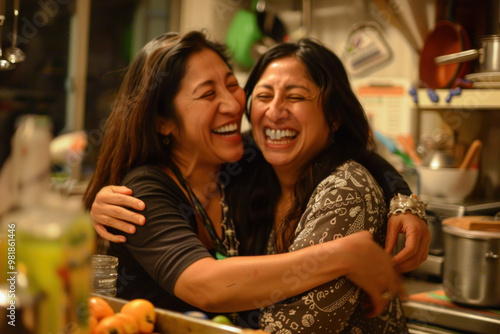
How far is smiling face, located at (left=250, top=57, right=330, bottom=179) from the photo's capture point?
138 centimetres

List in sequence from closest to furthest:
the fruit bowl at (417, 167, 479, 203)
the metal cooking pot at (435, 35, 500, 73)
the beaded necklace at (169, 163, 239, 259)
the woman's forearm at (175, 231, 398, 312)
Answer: the woman's forearm at (175, 231, 398, 312) → the beaded necklace at (169, 163, 239, 259) → the metal cooking pot at (435, 35, 500, 73) → the fruit bowl at (417, 167, 479, 203)

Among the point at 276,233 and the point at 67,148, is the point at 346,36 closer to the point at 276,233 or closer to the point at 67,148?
the point at 276,233

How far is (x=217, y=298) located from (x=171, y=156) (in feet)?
1.82

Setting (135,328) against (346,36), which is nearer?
(135,328)

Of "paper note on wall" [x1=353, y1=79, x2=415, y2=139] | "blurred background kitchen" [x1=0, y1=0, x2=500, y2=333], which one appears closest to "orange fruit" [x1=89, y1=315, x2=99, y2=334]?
"blurred background kitchen" [x1=0, y1=0, x2=500, y2=333]

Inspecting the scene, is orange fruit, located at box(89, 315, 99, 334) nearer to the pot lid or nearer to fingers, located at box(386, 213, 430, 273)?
fingers, located at box(386, 213, 430, 273)

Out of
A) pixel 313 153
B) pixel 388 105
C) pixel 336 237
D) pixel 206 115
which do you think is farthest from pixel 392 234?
pixel 388 105

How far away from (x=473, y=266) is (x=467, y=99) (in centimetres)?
72

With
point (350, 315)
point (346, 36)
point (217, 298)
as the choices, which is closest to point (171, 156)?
point (217, 298)

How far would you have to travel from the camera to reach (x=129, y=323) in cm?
87

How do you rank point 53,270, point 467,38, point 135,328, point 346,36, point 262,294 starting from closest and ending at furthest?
point 53,270
point 135,328
point 262,294
point 467,38
point 346,36

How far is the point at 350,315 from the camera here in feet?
3.84

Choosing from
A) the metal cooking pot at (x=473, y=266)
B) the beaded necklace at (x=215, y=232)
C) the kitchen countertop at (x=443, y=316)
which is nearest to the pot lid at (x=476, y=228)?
the metal cooking pot at (x=473, y=266)

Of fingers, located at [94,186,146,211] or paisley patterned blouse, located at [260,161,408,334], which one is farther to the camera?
fingers, located at [94,186,146,211]
